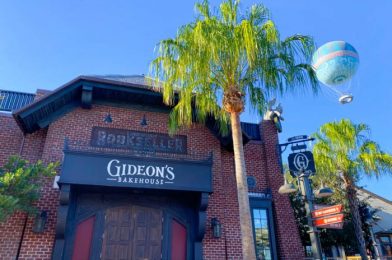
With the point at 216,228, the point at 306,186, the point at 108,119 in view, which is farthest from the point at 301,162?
the point at 108,119

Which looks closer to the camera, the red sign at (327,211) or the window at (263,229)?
the red sign at (327,211)

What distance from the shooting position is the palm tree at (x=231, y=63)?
6719 millimetres

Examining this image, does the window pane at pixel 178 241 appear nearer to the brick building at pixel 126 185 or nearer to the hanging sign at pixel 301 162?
the brick building at pixel 126 185

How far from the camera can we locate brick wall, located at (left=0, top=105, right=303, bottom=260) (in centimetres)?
766

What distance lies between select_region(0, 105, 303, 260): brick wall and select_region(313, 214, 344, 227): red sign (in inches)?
116

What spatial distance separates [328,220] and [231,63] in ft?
14.0

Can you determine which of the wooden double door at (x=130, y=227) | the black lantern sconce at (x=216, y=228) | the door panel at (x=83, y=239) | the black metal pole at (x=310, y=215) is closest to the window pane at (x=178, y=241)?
the wooden double door at (x=130, y=227)

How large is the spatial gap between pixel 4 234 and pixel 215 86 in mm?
6453

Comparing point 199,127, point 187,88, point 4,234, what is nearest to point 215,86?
point 187,88

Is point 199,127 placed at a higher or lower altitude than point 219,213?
higher

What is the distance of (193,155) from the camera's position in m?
9.91

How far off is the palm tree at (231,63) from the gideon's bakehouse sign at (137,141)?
2.53m

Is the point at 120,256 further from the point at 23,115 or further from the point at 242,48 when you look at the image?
the point at 242,48

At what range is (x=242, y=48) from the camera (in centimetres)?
676
